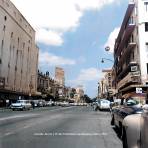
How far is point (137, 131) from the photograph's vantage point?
7309mm

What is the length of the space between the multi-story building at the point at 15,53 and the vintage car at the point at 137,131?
228 ft

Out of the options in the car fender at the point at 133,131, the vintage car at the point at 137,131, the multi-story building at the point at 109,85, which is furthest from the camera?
the multi-story building at the point at 109,85

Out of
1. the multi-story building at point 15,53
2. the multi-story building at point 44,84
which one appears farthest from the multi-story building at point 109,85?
the multi-story building at point 44,84

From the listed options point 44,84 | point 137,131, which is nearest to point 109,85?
point 44,84

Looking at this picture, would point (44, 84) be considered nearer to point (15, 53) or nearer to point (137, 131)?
point (15, 53)

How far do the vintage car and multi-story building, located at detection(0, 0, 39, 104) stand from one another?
228 ft

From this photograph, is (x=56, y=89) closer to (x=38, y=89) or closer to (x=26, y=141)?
(x=38, y=89)

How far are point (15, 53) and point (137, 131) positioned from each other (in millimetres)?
86912

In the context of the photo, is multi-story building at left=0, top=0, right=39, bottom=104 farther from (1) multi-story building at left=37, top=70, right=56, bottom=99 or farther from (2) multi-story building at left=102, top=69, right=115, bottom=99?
(2) multi-story building at left=102, top=69, right=115, bottom=99

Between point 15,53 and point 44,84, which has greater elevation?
point 15,53

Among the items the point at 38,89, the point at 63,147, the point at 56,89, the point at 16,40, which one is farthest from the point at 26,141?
the point at 56,89

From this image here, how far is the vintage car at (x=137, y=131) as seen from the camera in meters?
6.87

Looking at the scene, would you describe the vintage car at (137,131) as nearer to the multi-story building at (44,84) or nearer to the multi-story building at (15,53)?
the multi-story building at (15,53)

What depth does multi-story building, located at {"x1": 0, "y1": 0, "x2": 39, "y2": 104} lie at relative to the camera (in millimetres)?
81287
